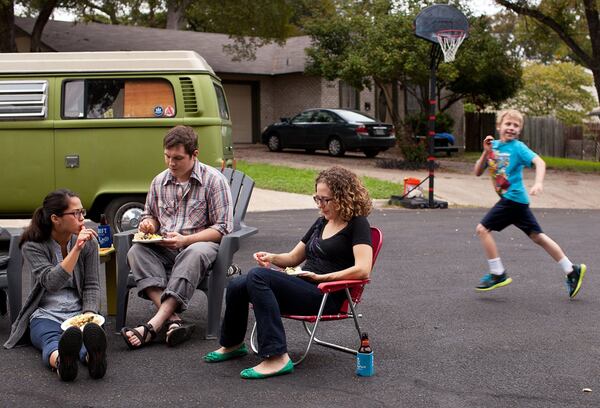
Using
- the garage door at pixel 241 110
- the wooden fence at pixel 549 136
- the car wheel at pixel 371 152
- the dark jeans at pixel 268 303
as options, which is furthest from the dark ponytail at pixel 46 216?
the wooden fence at pixel 549 136

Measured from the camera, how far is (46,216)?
19.6 feet

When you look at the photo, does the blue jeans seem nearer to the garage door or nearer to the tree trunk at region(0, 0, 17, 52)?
the tree trunk at region(0, 0, 17, 52)

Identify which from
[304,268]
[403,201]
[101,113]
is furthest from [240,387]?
[403,201]

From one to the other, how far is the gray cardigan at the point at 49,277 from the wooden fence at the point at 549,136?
2937 cm

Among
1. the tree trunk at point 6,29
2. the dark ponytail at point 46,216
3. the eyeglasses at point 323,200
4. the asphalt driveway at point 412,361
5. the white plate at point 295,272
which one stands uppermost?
the tree trunk at point 6,29

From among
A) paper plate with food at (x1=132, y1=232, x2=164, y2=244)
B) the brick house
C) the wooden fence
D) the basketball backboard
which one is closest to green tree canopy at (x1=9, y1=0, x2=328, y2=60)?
the brick house

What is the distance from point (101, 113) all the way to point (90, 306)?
5.44m

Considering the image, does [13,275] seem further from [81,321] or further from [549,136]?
[549,136]

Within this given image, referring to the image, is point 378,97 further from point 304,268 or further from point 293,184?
point 304,268

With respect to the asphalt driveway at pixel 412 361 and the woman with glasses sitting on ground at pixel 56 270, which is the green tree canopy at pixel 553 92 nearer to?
the asphalt driveway at pixel 412 361

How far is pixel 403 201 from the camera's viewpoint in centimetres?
1681

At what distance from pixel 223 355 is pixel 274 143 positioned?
74.0ft

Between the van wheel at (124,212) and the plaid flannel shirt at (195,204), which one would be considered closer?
the plaid flannel shirt at (195,204)

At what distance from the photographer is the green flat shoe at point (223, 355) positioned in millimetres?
5809
